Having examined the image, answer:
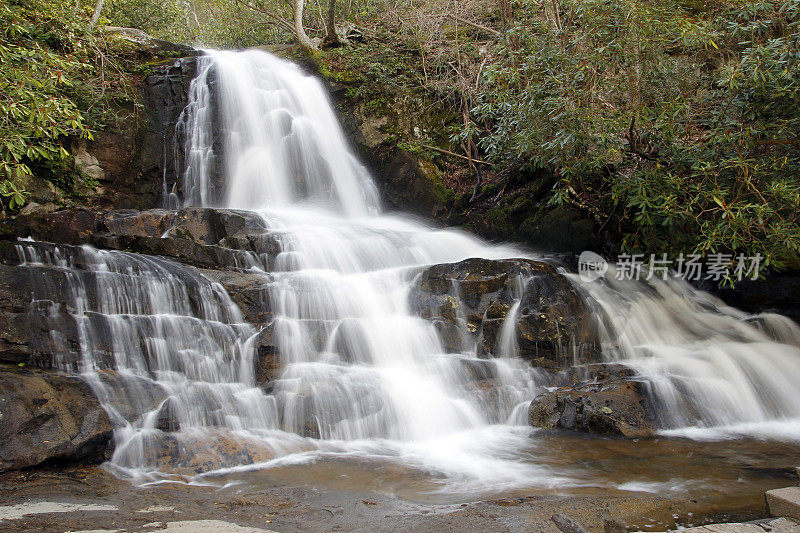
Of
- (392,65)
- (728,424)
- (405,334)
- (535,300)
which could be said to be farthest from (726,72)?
(392,65)

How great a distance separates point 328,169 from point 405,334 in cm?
697

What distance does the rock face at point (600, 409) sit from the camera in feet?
18.5

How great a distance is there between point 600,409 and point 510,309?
209cm

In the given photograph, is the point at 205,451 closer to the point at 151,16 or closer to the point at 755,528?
the point at 755,528

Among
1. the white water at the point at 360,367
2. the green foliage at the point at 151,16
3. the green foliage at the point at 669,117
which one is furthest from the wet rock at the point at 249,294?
the green foliage at the point at 151,16

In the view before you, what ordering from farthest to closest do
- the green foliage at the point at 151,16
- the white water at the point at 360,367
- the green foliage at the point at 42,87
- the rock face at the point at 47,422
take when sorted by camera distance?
the green foliage at the point at 151,16, the green foliage at the point at 42,87, the white water at the point at 360,367, the rock face at the point at 47,422

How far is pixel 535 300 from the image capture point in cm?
750

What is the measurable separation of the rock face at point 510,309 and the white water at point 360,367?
16 centimetres

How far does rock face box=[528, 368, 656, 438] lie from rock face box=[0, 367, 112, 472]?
14.9 ft

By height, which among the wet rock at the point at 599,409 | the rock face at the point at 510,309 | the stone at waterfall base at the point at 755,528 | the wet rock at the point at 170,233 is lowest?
the wet rock at the point at 599,409

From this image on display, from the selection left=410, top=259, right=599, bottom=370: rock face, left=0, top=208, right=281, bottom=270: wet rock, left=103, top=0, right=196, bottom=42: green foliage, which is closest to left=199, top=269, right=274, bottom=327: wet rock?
left=0, top=208, right=281, bottom=270: wet rock

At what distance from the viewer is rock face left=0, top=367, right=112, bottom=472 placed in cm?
417

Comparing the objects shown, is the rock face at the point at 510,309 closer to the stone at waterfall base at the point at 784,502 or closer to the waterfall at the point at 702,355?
the waterfall at the point at 702,355

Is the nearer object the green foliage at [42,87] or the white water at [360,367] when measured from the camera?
the white water at [360,367]
